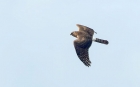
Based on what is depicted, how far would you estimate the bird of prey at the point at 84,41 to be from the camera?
10194 cm

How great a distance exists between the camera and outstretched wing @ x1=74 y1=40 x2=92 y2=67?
10156cm

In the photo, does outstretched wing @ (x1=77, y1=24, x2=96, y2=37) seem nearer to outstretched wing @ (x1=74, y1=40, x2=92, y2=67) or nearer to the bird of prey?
the bird of prey

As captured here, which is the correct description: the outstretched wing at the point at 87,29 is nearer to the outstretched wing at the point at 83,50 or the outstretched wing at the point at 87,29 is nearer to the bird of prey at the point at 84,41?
the bird of prey at the point at 84,41

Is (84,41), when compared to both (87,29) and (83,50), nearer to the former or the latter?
(83,50)

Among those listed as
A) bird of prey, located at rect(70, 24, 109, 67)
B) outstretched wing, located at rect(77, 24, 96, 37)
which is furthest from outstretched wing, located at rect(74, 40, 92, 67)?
outstretched wing, located at rect(77, 24, 96, 37)

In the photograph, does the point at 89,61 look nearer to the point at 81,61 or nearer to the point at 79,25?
the point at 81,61

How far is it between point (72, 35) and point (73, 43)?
4.54 m

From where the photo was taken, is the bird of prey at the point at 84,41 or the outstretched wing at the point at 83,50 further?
the bird of prey at the point at 84,41

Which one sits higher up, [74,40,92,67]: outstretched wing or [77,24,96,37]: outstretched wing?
[77,24,96,37]: outstretched wing

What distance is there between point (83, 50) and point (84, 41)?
5.34 ft

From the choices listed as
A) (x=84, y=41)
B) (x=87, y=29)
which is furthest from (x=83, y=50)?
(x=87, y=29)

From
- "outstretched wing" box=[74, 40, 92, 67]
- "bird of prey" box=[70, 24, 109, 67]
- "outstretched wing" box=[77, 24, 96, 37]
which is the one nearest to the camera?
"outstretched wing" box=[74, 40, 92, 67]

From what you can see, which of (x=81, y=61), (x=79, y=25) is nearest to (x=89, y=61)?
(x=81, y=61)

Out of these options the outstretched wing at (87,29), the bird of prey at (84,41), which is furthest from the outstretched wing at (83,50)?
the outstretched wing at (87,29)
